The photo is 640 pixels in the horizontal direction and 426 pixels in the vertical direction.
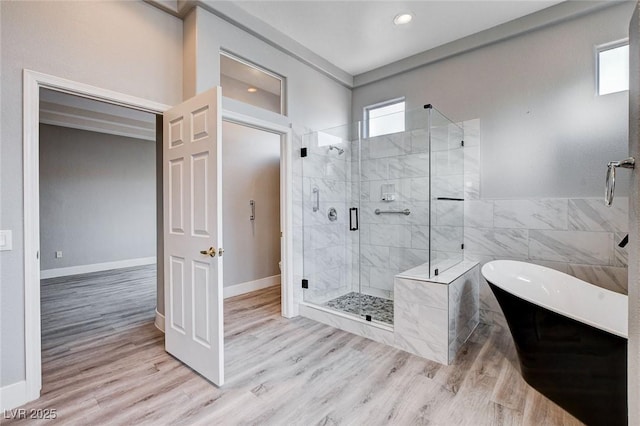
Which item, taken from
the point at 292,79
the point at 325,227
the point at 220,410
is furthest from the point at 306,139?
the point at 220,410

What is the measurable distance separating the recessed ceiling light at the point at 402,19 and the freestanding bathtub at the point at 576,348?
2529 millimetres

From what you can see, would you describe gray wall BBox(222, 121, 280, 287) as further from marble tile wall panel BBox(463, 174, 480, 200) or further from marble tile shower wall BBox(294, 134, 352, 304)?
marble tile wall panel BBox(463, 174, 480, 200)

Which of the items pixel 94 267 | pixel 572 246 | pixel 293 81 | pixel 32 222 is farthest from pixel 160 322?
pixel 572 246

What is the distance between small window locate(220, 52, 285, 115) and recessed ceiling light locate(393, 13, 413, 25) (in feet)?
4.36

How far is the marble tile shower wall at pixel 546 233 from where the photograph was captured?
256 cm

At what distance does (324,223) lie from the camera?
12.4 ft

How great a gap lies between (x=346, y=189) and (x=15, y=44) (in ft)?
10.5

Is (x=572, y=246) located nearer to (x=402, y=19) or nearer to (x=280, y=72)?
(x=402, y=19)

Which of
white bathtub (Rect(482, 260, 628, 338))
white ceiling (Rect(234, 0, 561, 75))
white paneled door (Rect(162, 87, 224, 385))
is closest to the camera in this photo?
white paneled door (Rect(162, 87, 224, 385))

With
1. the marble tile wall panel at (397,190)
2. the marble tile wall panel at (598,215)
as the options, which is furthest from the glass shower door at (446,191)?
the marble tile wall panel at (598,215)

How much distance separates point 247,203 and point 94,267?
3.80 meters

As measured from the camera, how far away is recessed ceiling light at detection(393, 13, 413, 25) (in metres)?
2.92

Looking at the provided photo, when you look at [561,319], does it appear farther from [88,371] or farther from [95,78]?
[95,78]

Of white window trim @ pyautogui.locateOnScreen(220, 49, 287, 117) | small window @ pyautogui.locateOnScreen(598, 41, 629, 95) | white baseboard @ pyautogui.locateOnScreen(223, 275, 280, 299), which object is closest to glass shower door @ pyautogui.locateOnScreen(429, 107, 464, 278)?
small window @ pyautogui.locateOnScreen(598, 41, 629, 95)
